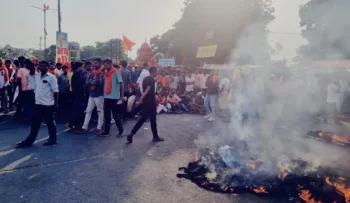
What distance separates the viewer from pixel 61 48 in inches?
476

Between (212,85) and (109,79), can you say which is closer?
(109,79)

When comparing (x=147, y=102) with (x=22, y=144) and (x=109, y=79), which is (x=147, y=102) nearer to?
(x=109, y=79)

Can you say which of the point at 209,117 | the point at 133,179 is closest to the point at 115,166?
the point at 133,179

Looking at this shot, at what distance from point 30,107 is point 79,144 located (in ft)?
10.3

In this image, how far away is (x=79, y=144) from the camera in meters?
6.21

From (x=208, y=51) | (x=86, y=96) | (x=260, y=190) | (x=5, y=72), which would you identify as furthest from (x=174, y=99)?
(x=208, y=51)

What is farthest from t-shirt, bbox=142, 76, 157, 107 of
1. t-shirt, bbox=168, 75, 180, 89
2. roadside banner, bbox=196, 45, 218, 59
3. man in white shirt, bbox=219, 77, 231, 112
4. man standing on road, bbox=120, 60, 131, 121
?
roadside banner, bbox=196, 45, 218, 59

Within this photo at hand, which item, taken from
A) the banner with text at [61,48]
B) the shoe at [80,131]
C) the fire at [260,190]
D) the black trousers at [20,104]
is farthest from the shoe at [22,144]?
the banner with text at [61,48]

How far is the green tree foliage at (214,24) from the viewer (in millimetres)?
24322

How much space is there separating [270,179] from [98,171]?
2.88 metres

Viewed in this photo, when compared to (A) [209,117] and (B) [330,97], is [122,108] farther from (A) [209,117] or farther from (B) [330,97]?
(B) [330,97]

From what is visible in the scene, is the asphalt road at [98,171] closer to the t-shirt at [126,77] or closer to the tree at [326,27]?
the t-shirt at [126,77]

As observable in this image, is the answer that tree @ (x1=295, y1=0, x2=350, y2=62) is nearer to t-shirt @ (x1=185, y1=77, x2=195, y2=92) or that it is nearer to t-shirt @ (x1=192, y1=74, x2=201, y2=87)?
t-shirt @ (x1=185, y1=77, x2=195, y2=92)

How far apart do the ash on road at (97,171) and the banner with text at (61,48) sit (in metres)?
5.71
